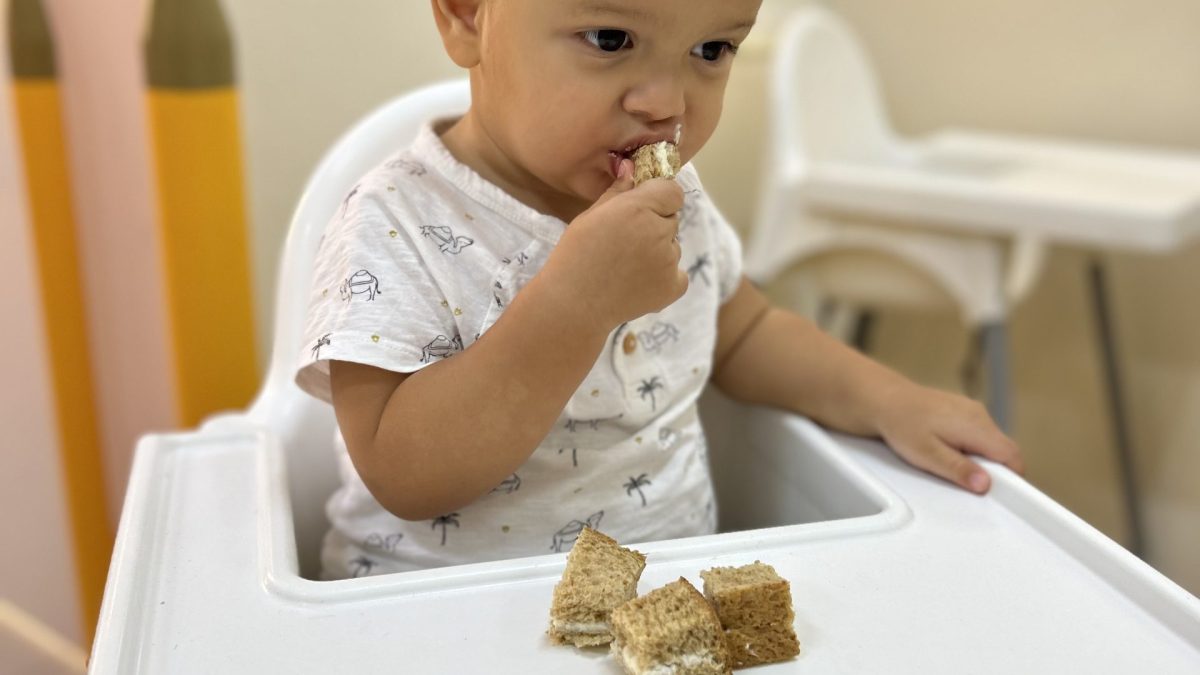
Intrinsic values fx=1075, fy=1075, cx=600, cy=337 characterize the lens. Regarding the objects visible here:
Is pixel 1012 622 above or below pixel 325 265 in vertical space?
below

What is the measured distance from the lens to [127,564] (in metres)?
0.47

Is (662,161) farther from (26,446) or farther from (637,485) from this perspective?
(26,446)

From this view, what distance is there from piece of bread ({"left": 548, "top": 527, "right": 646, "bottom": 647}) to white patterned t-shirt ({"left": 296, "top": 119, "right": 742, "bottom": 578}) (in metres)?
0.10

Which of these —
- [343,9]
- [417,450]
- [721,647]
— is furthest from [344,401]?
[343,9]

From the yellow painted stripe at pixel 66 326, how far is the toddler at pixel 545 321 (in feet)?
1.46

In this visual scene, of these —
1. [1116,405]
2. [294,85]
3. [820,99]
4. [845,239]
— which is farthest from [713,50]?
[1116,405]

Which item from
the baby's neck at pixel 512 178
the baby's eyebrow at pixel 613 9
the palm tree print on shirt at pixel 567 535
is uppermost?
the baby's eyebrow at pixel 613 9

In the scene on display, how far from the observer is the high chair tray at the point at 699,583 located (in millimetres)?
411

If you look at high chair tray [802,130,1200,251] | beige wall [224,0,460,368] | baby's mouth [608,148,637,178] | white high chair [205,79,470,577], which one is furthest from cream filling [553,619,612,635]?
high chair tray [802,130,1200,251]

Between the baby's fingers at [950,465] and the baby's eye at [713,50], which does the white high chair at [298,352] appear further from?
the baby's fingers at [950,465]

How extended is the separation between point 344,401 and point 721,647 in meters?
0.23

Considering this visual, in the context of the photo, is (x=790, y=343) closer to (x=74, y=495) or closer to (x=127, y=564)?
(x=127, y=564)

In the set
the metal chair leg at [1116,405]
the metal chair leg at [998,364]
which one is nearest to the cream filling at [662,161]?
the metal chair leg at [998,364]

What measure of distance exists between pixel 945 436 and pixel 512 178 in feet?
0.94
